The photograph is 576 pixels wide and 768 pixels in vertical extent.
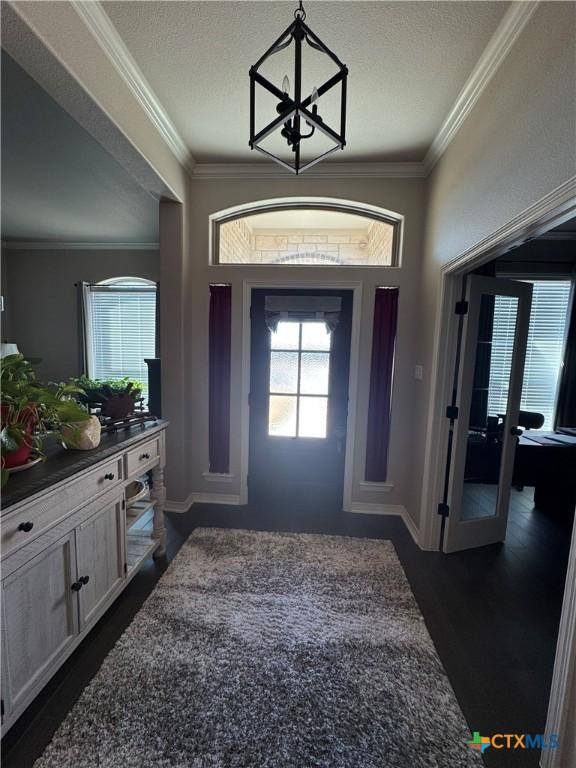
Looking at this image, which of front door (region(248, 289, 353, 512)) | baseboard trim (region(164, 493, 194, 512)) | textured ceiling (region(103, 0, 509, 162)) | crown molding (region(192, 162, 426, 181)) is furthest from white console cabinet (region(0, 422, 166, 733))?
crown molding (region(192, 162, 426, 181))

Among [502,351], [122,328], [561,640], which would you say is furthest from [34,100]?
[561,640]

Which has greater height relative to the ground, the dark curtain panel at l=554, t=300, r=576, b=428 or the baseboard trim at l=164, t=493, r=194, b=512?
the dark curtain panel at l=554, t=300, r=576, b=428

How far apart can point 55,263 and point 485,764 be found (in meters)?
6.61

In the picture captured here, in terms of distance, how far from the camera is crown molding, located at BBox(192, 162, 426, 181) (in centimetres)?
282

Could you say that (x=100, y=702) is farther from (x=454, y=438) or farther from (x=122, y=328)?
(x=122, y=328)

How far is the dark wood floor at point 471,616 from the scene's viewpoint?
1.38 meters

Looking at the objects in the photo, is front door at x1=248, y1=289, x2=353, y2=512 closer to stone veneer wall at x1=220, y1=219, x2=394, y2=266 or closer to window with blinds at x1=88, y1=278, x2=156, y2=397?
stone veneer wall at x1=220, y1=219, x2=394, y2=266

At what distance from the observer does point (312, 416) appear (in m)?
3.26

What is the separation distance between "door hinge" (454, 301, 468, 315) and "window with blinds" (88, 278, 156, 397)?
166 inches

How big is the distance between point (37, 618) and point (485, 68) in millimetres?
3437

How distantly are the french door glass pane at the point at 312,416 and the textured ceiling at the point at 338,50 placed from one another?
2.21m

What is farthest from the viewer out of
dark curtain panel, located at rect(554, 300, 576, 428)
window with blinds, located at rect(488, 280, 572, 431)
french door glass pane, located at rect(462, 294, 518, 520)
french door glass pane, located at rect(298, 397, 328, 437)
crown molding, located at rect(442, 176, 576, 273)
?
window with blinds, located at rect(488, 280, 572, 431)

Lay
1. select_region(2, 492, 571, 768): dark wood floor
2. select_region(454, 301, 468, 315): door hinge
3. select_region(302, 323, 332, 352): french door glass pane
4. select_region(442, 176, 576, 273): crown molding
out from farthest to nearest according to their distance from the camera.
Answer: select_region(302, 323, 332, 352): french door glass pane → select_region(454, 301, 468, 315): door hinge → select_region(2, 492, 571, 768): dark wood floor → select_region(442, 176, 576, 273): crown molding

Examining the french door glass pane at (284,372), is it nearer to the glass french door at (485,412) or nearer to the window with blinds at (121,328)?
the glass french door at (485,412)
